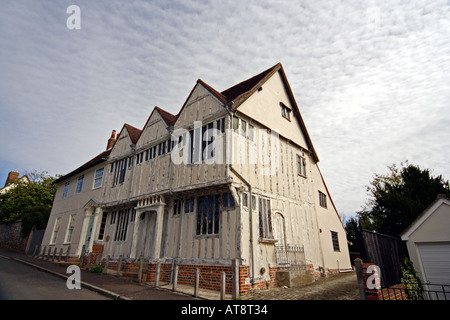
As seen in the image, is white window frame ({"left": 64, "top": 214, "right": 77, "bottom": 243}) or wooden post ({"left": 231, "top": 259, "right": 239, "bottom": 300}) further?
white window frame ({"left": 64, "top": 214, "right": 77, "bottom": 243})

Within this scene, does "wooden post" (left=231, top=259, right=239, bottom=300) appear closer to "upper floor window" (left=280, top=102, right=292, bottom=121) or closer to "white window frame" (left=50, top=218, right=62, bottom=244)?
"upper floor window" (left=280, top=102, right=292, bottom=121)

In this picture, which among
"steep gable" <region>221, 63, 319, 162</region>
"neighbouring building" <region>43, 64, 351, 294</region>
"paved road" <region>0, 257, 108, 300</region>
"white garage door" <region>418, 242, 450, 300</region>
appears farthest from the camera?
"steep gable" <region>221, 63, 319, 162</region>

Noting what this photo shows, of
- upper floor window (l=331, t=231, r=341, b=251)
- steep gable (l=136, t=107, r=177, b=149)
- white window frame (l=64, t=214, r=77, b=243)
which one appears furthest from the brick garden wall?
upper floor window (l=331, t=231, r=341, b=251)

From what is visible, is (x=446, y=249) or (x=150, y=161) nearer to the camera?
(x=446, y=249)

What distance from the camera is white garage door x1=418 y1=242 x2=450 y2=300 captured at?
26.7 feet

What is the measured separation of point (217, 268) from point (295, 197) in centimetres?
606

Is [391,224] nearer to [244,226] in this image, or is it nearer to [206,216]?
[244,226]

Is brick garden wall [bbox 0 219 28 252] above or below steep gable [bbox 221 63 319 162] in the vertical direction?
below

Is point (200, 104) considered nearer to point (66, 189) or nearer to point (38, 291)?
point (38, 291)

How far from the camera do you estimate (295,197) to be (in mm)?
12867

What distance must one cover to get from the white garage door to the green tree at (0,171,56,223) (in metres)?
32.2

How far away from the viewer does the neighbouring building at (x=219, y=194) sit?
9445mm
